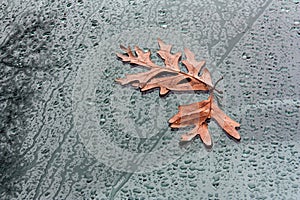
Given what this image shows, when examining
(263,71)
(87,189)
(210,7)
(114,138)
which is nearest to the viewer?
(87,189)

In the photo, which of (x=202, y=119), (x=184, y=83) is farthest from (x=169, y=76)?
(x=202, y=119)

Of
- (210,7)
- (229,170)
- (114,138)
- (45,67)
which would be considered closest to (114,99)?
(114,138)

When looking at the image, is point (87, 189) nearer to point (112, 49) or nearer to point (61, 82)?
point (61, 82)

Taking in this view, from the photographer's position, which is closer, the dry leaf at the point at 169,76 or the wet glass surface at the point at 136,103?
the wet glass surface at the point at 136,103

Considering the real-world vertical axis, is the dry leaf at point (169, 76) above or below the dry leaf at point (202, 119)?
above

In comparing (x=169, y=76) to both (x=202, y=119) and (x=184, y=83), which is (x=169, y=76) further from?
(x=202, y=119)
